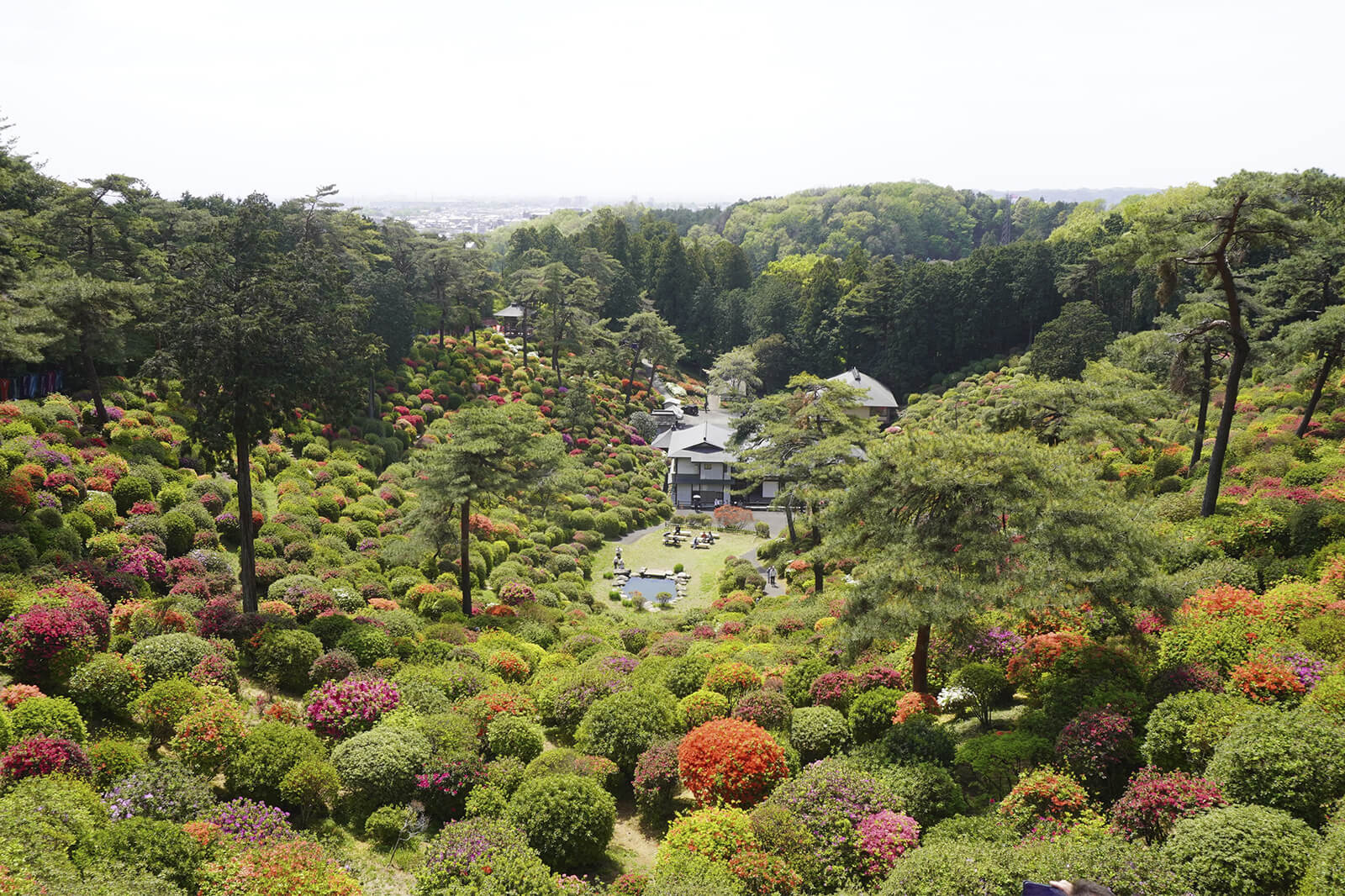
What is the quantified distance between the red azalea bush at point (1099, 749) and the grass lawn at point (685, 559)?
76.7 feet

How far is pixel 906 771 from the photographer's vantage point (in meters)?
11.0

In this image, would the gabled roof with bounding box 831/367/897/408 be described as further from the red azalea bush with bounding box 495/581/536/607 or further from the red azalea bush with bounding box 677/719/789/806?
the red azalea bush with bounding box 677/719/789/806

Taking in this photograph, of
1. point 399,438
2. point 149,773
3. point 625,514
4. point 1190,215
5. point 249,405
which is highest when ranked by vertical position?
point 1190,215

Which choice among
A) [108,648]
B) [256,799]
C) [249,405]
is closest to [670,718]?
[256,799]

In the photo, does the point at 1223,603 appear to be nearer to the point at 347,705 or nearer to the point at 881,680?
the point at 881,680

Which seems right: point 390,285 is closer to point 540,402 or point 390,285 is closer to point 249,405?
point 540,402

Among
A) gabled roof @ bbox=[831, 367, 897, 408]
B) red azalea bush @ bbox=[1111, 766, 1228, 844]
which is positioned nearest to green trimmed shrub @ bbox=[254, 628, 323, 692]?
red azalea bush @ bbox=[1111, 766, 1228, 844]

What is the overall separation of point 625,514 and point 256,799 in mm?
34239

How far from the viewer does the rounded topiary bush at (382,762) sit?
11383 millimetres

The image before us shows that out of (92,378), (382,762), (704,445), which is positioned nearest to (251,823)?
(382,762)

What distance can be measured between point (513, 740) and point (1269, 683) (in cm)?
1099

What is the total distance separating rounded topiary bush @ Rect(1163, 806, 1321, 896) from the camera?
25.8ft

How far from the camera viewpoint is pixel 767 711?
13508 millimetres

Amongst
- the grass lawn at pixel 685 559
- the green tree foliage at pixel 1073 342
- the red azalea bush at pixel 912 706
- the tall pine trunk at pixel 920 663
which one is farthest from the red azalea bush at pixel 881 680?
the green tree foliage at pixel 1073 342
